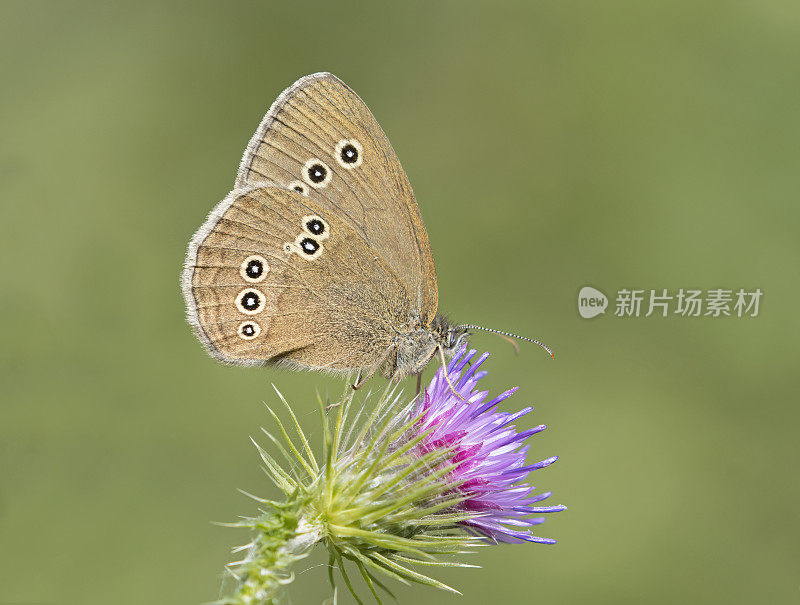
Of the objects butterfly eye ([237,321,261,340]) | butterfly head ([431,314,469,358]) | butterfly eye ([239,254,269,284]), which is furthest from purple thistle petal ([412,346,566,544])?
butterfly eye ([239,254,269,284])

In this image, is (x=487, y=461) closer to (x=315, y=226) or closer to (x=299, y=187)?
(x=315, y=226)

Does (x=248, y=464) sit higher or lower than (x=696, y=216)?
lower

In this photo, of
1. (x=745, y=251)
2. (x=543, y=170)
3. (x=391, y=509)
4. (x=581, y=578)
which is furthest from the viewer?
(x=543, y=170)

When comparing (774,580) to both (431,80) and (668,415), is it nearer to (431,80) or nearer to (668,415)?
(668,415)

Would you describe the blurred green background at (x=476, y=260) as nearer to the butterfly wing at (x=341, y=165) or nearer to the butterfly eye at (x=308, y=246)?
the butterfly eye at (x=308, y=246)

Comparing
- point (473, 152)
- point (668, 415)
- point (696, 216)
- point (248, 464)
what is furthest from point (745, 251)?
point (248, 464)

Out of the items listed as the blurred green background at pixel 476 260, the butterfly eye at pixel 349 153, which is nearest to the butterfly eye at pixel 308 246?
the butterfly eye at pixel 349 153

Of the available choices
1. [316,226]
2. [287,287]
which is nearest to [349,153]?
[316,226]
